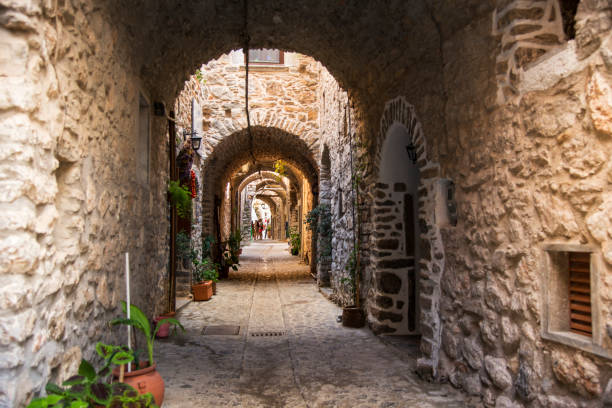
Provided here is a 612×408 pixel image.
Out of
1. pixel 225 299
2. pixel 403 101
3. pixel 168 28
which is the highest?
pixel 168 28

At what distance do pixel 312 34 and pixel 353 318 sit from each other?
134 inches

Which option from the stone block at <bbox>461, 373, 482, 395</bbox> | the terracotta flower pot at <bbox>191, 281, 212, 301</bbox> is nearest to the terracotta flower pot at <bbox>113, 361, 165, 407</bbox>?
the stone block at <bbox>461, 373, 482, 395</bbox>

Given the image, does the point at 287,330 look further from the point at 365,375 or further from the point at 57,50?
the point at 57,50

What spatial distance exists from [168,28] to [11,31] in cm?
310

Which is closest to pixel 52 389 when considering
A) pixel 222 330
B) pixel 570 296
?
pixel 570 296

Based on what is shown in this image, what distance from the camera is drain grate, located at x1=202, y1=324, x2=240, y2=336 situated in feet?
18.7

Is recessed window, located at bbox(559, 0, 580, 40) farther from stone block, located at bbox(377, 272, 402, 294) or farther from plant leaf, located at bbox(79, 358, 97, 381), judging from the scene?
stone block, located at bbox(377, 272, 402, 294)

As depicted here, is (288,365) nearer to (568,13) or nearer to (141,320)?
(141,320)

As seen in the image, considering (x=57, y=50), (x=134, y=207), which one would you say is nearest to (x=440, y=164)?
(x=134, y=207)

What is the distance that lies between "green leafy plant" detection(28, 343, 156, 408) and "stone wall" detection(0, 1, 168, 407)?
84 millimetres

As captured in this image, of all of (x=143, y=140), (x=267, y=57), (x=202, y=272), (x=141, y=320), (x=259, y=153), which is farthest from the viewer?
(x=259, y=153)

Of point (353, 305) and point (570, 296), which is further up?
point (570, 296)

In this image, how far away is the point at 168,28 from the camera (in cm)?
478

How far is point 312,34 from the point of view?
5453 millimetres
